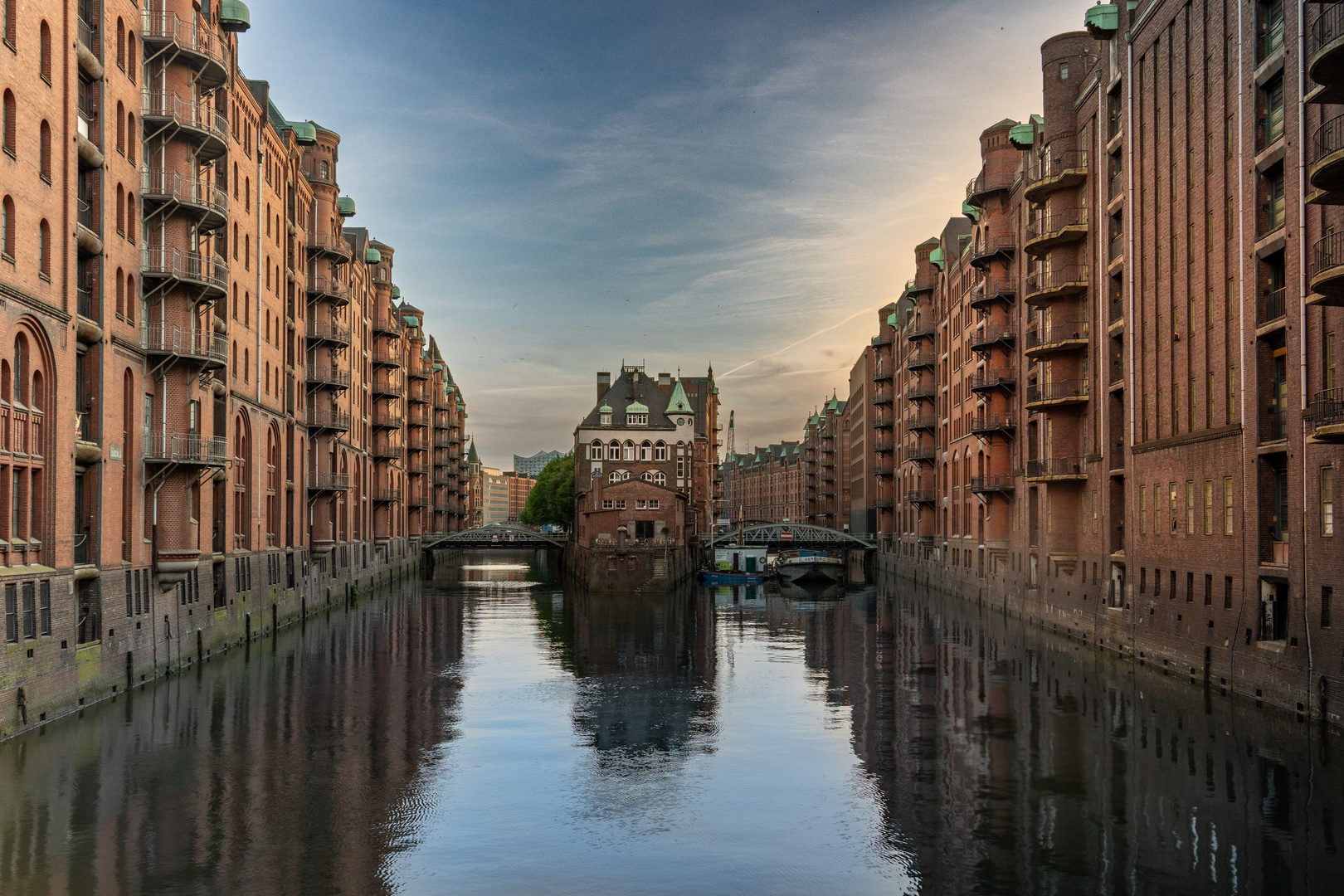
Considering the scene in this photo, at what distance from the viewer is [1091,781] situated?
25578mm

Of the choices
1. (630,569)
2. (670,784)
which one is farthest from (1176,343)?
(630,569)

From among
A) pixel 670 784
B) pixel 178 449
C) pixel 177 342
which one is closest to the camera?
pixel 670 784

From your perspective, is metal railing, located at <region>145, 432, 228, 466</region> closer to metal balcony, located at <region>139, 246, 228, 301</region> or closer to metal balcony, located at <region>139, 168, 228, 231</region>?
metal balcony, located at <region>139, 246, 228, 301</region>

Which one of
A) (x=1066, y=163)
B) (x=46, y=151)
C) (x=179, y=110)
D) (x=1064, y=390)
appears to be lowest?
(x=1064, y=390)

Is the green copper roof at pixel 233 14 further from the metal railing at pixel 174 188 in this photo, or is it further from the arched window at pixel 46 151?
the arched window at pixel 46 151

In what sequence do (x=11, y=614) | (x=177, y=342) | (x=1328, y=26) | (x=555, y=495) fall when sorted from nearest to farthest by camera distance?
Answer: (x=11, y=614)
(x=1328, y=26)
(x=177, y=342)
(x=555, y=495)

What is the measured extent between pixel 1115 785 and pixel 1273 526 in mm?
12395

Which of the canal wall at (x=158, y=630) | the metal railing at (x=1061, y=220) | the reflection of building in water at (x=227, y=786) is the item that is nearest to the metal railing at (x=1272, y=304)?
the metal railing at (x=1061, y=220)

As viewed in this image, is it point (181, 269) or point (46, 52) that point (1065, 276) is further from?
point (46, 52)

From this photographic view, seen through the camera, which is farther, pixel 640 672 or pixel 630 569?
pixel 630 569

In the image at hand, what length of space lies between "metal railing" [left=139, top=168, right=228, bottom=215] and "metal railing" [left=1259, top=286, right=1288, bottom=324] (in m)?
33.2

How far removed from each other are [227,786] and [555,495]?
117 metres

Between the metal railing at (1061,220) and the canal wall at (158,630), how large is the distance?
38321 mm

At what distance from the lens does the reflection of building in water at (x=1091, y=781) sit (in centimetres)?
1938
